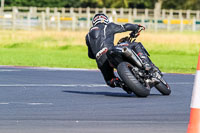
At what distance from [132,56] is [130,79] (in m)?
0.44

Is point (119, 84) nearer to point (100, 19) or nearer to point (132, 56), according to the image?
point (132, 56)

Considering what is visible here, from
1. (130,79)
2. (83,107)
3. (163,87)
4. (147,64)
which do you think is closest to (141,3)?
(163,87)

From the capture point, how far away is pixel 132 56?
11.9 meters

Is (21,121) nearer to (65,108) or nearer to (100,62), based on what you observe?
(65,108)

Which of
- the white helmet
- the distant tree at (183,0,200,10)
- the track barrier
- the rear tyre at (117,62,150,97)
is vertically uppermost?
the track barrier

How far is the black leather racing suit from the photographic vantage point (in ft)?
42.1

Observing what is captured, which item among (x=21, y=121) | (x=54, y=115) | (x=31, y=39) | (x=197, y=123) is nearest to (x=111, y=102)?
(x=54, y=115)

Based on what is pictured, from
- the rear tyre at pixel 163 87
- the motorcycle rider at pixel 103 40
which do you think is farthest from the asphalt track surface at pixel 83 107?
the motorcycle rider at pixel 103 40

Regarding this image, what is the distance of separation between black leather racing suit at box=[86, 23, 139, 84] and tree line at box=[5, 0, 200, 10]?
247 ft

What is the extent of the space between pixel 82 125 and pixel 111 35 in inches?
186

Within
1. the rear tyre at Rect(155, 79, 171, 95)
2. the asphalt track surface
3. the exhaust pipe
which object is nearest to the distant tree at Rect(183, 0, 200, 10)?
the asphalt track surface

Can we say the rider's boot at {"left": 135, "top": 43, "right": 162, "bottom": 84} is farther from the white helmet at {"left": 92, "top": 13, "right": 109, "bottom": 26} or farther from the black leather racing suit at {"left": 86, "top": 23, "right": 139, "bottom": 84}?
the white helmet at {"left": 92, "top": 13, "right": 109, "bottom": 26}

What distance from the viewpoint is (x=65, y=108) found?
34.2 feet

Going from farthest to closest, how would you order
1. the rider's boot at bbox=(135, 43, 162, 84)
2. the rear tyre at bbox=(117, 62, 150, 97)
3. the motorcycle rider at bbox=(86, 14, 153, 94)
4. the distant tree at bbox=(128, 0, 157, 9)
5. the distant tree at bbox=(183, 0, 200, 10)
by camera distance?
the distant tree at bbox=(183, 0, 200, 10)
the distant tree at bbox=(128, 0, 157, 9)
the motorcycle rider at bbox=(86, 14, 153, 94)
the rider's boot at bbox=(135, 43, 162, 84)
the rear tyre at bbox=(117, 62, 150, 97)
